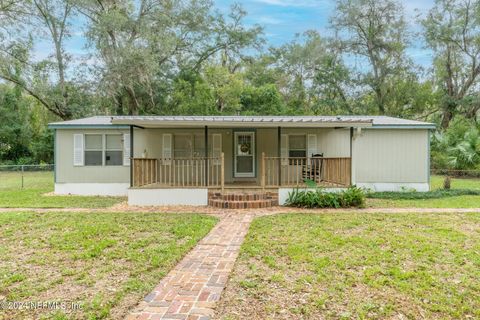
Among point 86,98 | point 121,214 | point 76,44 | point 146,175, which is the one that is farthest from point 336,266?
point 76,44

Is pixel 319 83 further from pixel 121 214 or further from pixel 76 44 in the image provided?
pixel 121 214

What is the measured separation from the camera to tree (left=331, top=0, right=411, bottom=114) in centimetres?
2305

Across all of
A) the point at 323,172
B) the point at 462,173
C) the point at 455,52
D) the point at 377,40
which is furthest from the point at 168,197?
the point at 455,52

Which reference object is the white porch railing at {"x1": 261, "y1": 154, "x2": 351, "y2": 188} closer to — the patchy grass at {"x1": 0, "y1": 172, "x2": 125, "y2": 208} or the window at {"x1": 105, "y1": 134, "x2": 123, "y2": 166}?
the patchy grass at {"x1": 0, "y1": 172, "x2": 125, "y2": 208}

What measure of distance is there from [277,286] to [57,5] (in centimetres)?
2221

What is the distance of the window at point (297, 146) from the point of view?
39.8 ft

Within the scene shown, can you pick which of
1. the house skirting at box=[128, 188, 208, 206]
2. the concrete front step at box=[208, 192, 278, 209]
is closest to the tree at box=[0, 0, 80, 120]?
the house skirting at box=[128, 188, 208, 206]

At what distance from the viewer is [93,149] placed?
38.5ft

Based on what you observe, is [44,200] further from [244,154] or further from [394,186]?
[394,186]

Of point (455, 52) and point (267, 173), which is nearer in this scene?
point (267, 173)

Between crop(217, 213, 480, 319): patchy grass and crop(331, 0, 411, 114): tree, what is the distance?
1957 centimetres

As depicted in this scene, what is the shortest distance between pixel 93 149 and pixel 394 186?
1130 centimetres

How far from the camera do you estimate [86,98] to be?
19734mm

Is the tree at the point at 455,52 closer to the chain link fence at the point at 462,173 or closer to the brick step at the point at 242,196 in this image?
the chain link fence at the point at 462,173
